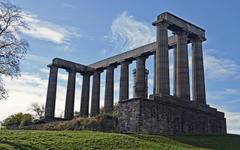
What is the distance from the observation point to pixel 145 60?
3024 inches

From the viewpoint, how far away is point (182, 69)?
63.4 metres

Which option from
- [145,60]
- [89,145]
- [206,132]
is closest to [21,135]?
[89,145]

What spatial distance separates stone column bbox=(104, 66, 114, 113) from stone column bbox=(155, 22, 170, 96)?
24.0 meters

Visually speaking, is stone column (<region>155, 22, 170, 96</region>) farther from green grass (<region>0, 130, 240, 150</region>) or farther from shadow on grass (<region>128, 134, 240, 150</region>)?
green grass (<region>0, 130, 240, 150</region>)

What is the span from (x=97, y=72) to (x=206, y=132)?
126 feet

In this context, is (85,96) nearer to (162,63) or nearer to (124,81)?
(124,81)

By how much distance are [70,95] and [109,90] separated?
9.94m

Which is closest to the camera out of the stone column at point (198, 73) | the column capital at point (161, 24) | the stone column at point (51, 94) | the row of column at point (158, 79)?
the row of column at point (158, 79)

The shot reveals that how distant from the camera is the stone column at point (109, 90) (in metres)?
82.6

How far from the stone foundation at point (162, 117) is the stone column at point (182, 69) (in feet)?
9.41

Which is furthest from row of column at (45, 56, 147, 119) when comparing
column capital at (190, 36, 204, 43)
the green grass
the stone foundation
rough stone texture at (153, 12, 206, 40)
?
the green grass

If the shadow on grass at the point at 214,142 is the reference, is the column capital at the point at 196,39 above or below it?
above

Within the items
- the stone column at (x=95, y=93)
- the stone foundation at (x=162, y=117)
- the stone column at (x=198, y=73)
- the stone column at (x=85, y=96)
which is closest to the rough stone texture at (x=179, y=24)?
the stone column at (x=198, y=73)

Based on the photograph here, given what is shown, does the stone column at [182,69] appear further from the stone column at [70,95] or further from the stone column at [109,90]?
the stone column at [70,95]
